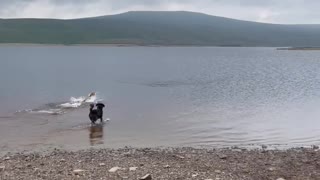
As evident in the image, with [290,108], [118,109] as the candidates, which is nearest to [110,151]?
[118,109]

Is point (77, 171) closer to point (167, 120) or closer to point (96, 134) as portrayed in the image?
point (96, 134)

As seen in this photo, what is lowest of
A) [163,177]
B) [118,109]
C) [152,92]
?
[163,177]

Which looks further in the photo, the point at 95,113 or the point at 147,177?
the point at 95,113

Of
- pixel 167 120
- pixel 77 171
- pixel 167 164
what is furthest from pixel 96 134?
pixel 77 171

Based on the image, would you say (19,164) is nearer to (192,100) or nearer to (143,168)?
(143,168)

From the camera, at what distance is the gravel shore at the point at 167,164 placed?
41.7 ft

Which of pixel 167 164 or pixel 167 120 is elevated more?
pixel 167 120

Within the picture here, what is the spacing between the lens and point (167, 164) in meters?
14.3

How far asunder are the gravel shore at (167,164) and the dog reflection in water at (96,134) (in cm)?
247

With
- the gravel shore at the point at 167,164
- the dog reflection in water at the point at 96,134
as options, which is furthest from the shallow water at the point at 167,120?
the gravel shore at the point at 167,164

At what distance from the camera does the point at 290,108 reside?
3127 centimetres

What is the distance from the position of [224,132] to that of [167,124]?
3.25m

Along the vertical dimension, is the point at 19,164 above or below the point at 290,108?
below

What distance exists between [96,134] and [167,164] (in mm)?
7867
